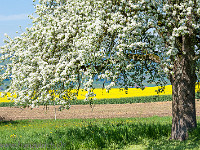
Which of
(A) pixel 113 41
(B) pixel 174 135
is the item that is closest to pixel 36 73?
(A) pixel 113 41

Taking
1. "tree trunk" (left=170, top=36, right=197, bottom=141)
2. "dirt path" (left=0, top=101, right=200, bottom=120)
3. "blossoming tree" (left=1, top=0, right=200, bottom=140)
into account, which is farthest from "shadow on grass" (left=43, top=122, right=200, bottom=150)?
"dirt path" (left=0, top=101, right=200, bottom=120)

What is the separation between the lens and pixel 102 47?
1041 centimetres

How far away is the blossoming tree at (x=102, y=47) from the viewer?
10406 millimetres

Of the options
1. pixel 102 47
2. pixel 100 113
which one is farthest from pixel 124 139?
pixel 100 113

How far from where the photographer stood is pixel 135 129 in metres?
15.0

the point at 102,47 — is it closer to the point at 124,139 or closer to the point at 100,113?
the point at 124,139

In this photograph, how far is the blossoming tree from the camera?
34.1 ft

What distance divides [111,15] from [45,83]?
400 cm

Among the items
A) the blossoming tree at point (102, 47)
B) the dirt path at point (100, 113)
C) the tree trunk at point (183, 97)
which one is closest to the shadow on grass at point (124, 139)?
the tree trunk at point (183, 97)

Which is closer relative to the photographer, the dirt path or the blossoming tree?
the blossoming tree

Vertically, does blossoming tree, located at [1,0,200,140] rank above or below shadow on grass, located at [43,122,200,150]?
above

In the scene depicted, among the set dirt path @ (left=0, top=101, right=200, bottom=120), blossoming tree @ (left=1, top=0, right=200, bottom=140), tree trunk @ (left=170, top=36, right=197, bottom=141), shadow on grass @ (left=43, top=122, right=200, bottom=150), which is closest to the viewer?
blossoming tree @ (left=1, top=0, right=200, bottom=140)

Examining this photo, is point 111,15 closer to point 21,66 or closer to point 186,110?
point 21,66

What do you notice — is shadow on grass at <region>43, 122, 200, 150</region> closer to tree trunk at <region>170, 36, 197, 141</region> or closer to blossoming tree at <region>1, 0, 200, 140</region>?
tree trunk at <region>170, 36, 197, 141</region>
